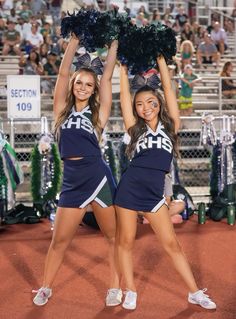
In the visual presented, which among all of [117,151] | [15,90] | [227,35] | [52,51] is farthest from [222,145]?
[227,35]

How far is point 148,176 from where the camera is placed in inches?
157

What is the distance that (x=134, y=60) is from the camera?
4121 mm

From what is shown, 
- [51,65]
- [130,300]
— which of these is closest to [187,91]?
[51,65]

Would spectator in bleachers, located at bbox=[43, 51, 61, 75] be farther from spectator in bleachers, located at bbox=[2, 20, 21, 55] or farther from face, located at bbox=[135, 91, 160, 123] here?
face, located at bbox=[135, 91, 160, 123]

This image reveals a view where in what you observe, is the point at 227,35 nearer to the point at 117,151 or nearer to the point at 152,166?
the point at 117,151

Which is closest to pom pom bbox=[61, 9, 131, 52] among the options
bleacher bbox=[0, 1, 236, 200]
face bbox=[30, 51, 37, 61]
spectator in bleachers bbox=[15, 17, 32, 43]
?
bleacher bbox=[0, 1, 236, 200]

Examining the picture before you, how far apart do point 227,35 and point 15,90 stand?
31.0 ft

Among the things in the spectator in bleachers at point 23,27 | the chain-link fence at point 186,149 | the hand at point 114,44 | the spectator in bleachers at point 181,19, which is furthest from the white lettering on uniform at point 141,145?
the spectator in bleachers at point 181,19

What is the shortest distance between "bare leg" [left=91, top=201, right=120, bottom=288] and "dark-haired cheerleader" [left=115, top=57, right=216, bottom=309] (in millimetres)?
78

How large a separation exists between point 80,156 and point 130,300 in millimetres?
969

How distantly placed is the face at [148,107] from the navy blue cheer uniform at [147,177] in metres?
0.11

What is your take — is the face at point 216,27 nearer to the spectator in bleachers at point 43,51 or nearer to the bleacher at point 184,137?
the bleacher at point 184,137

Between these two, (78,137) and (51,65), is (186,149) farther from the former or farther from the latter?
(78,137)

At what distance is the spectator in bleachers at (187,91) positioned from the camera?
409 inches
